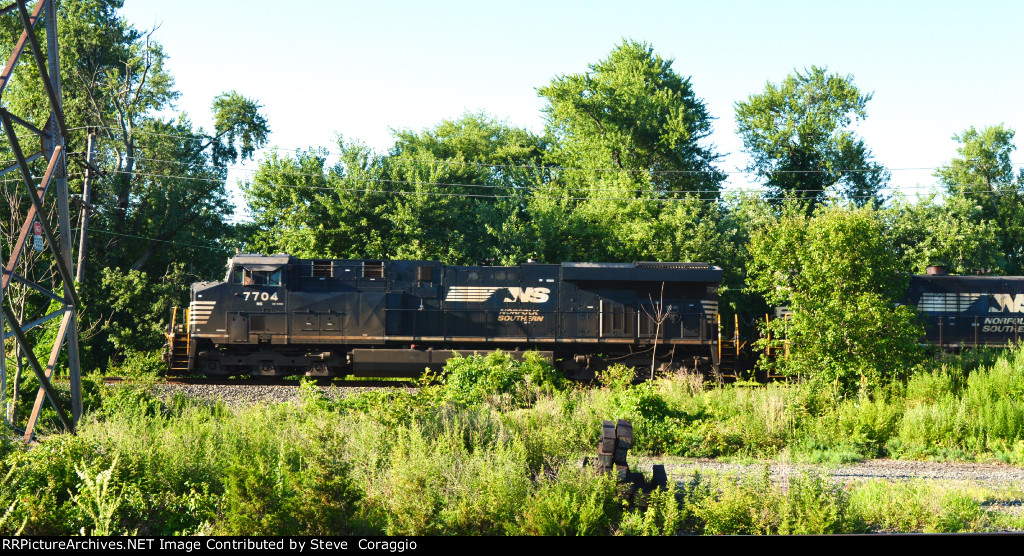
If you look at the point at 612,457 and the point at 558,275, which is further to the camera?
the point at 558,275

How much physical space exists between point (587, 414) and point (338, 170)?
1936cm

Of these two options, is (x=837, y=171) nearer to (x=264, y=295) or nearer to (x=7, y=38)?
(x=264, y=295)

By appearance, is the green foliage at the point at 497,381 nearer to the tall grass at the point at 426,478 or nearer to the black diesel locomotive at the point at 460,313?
the tall grass at the point at 426,478

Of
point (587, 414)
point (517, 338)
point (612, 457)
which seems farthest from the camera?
point (517, 338)

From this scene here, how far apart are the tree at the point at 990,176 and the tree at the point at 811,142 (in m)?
5.03

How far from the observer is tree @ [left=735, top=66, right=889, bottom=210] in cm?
3553

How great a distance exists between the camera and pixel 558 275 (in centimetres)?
1883

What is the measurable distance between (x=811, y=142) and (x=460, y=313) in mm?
24337

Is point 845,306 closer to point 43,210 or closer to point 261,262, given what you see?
point 43,210

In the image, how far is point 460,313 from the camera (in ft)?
61.7

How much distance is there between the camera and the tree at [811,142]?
35531mm

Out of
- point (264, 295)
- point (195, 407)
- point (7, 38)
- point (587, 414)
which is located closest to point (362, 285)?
point (264, 295)

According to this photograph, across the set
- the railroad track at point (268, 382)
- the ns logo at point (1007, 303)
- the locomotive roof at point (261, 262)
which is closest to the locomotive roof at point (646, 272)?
the railroad track at point (268, 382)

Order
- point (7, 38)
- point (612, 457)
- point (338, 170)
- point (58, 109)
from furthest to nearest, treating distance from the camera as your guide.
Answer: point (7, 38) → point (338, 170) → point (58, 109) → point (612, 457)
